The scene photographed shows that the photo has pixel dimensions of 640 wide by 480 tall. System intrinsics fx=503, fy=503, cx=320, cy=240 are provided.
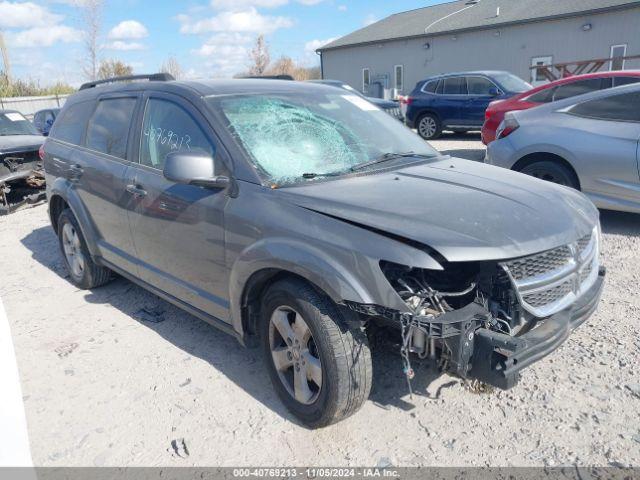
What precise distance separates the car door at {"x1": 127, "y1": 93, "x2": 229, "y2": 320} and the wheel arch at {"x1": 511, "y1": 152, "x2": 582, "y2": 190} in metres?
4.37

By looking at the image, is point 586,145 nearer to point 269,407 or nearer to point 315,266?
point 315,266

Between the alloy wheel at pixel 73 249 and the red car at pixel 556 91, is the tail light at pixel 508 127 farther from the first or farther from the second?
the alloy wheel at pixel 73 249

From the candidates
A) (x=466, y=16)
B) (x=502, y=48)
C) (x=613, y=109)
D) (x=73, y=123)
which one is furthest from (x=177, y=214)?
(x=466, y=16)

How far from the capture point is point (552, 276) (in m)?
2.48

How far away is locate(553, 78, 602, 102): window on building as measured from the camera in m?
8.04

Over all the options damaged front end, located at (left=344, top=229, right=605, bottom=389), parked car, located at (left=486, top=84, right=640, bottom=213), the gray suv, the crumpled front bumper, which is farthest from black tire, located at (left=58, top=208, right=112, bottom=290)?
parked car, located at (left=486, top=84, right=640, bottom=213)

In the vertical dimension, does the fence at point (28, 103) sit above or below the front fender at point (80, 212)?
above

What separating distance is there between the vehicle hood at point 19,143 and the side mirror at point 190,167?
6711mm

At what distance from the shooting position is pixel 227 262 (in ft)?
9.86

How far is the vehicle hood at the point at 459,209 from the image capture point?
7.49ft

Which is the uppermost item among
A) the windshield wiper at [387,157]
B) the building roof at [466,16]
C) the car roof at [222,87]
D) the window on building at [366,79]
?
the building roof at [466,16]

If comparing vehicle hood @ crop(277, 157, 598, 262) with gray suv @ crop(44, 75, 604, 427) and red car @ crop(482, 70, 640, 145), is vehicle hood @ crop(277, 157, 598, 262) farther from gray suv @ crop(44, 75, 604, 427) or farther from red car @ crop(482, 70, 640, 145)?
red car @ crop(482, 70, 640, 145)

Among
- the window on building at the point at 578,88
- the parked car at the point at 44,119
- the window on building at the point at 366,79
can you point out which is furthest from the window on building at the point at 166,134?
the window on building at the point at 366,79

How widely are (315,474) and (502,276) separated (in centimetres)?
133
